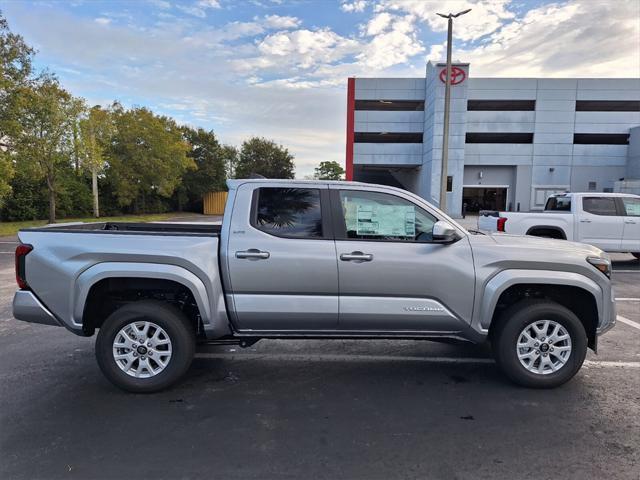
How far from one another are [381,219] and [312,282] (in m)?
0.89

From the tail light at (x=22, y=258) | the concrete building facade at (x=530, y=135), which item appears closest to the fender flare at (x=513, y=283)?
the tail light at (x=22, y=258)

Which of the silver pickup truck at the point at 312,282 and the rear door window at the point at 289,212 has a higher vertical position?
the rear door window at the point at 289,212

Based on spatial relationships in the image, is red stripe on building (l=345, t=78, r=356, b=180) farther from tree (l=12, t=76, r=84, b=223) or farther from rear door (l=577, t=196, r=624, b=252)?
rear door (l=577, t=196, r=624, b=252)

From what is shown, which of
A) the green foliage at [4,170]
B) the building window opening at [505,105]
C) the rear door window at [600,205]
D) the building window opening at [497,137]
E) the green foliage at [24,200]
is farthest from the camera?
the building window opening at [497,137]

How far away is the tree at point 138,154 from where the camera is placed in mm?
30969

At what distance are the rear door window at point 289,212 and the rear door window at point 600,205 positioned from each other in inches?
361

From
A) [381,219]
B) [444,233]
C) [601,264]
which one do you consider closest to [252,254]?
[381,219]

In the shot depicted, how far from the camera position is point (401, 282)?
3.85 meters

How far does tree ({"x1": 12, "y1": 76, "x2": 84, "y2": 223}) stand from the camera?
18281mm

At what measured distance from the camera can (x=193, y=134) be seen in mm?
44562

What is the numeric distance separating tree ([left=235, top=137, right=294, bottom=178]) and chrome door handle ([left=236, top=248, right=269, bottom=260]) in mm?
48410

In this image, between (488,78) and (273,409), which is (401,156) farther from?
(273,409)

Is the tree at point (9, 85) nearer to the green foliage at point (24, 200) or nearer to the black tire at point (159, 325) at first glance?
the green foliage at point (24, 200)

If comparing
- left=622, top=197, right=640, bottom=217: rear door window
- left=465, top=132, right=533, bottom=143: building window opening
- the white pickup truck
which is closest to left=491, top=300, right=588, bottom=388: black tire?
the white pickup truck
